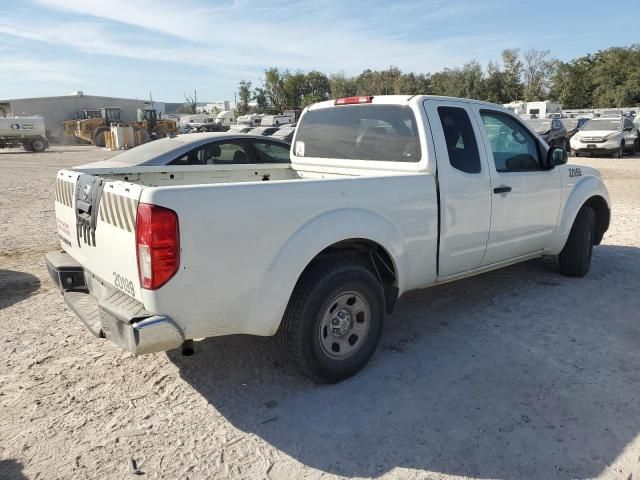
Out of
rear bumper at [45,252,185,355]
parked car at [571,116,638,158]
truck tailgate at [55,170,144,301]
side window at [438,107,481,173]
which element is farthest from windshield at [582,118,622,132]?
rear bumper at [45,252,185,355]

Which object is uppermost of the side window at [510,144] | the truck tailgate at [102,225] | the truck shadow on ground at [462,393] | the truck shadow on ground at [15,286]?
the side window at [510,144]

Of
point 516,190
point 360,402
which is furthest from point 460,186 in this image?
point 360,402

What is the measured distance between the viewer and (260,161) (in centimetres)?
781

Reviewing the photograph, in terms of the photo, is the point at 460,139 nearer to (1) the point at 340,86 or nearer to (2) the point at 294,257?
(2) the point at 294,257

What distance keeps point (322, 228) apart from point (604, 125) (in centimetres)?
2268

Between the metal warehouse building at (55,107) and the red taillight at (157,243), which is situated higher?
the metal warehouse building at (55,107)

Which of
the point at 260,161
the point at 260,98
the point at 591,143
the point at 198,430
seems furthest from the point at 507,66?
the point at 198,430

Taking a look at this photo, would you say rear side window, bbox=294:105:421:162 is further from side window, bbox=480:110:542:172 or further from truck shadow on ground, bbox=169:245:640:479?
truck shadow on ground, bbox=169:245:640:479

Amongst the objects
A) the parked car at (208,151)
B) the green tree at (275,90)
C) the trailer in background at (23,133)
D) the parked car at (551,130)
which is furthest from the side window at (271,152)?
the green tree at (275,90)

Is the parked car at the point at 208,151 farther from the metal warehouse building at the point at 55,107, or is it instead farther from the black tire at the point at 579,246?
the metal warehouse building at the point at 55,107

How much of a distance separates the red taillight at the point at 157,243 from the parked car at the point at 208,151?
4.57 m

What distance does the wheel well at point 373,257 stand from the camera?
3602 mm

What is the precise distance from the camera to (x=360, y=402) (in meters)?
3.38

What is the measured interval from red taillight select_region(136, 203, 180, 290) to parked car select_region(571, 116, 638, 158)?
22.1m
